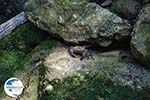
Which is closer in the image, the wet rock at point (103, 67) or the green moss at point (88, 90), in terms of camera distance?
the green moss at point (88, 90)

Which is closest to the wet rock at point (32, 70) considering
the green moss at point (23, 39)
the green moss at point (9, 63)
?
the green moss at point (9, 63)

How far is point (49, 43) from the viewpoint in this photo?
4.89 meters

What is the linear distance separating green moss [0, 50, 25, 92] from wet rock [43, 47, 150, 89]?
1.60ft

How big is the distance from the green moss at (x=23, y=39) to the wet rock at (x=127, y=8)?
1197 mm

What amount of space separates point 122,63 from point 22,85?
135cm

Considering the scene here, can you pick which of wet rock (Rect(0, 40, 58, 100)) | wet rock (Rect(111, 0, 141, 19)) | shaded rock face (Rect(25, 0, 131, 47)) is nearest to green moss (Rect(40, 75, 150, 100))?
wet rock (Rect(0, 40, 58, 100))

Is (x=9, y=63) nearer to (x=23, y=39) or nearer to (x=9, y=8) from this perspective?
(x=23, y=39)

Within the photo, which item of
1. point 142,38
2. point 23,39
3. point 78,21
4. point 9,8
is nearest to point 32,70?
point 23,39

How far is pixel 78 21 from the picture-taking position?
4.71 m

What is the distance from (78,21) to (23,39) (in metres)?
1.00

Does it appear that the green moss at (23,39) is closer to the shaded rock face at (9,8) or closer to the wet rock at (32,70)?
the wet rock at (32,70)

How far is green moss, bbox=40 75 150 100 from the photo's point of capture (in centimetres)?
394

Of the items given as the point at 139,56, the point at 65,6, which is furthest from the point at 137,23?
the point at 65,6

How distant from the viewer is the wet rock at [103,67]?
4.05 metres
